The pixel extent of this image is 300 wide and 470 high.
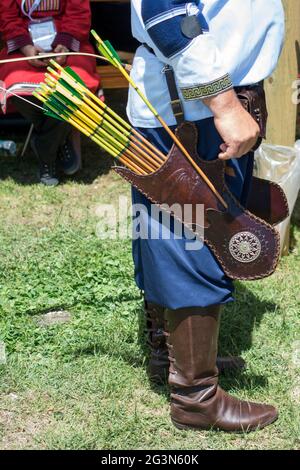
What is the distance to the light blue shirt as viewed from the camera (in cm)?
209

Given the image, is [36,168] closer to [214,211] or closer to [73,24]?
[73,24]

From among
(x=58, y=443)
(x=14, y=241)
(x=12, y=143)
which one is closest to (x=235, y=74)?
(x=58, y=443)

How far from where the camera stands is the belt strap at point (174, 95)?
2.25 m

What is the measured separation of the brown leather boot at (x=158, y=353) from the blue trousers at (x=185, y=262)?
351 mm

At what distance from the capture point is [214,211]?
2.38 m

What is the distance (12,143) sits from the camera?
5266mm

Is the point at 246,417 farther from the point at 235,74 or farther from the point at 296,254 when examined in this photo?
the point at 296,254

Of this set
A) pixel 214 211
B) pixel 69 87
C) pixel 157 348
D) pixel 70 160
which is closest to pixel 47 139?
pixel 70 160

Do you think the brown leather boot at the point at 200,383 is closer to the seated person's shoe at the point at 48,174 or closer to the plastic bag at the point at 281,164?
the plastic bag at the point at 281,164

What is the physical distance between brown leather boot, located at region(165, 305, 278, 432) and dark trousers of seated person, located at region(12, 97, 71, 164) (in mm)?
2627

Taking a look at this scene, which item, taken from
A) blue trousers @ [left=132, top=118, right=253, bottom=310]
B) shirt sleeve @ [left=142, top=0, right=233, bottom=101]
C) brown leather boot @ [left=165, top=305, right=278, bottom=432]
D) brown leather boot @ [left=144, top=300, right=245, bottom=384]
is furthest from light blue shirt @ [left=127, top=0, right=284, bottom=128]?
brown leather boot @ [left=144, top=300, right=245, bottom=384]

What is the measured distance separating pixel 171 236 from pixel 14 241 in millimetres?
1883

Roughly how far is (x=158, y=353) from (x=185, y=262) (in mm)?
627
